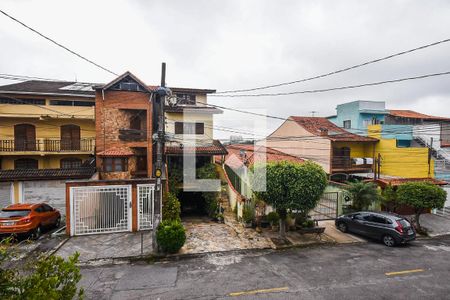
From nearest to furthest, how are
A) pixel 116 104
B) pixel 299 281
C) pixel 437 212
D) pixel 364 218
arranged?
pixel 299 281 → pixel 364 218 → pixel 116 104 → pixel 437 212

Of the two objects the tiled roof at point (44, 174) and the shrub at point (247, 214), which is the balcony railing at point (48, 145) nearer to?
the tiled roof at point (44, 174)

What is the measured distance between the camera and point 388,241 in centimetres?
1165

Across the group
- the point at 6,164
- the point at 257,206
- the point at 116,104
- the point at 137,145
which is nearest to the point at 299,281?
the point at 257,206

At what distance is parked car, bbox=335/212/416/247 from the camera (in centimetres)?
1140

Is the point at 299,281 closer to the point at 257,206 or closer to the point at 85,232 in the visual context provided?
the point at 257,206

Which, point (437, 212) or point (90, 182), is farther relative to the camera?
point (437, 212)

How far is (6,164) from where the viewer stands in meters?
18.5

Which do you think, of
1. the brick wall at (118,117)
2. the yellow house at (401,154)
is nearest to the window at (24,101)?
the brick wall at (118,117)

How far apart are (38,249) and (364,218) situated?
16149 millimetres

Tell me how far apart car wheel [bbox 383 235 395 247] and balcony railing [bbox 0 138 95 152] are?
68.8 ft

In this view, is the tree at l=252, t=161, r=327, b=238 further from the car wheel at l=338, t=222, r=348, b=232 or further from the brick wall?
the brick wall

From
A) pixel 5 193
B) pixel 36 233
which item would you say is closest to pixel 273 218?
pixel 36 233

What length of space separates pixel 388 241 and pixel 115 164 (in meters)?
16.8

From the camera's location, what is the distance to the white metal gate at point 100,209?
11.6 meters
